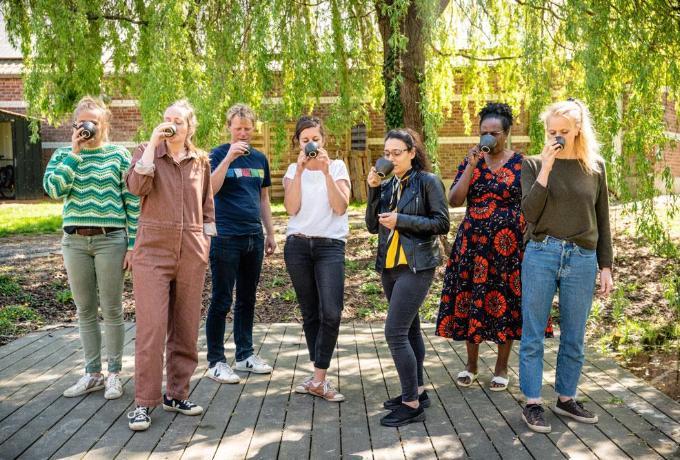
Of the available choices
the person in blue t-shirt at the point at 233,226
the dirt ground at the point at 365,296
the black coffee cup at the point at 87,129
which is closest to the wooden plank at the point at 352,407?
the person in blue t-shirt at the point at 233,226

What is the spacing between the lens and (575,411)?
415cm

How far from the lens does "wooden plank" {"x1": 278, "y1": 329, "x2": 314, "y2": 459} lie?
12.1 ft

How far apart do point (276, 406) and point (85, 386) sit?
3.95 feet

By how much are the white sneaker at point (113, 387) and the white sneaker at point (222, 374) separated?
59 centimetres

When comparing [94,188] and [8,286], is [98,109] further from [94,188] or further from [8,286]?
[8,286]

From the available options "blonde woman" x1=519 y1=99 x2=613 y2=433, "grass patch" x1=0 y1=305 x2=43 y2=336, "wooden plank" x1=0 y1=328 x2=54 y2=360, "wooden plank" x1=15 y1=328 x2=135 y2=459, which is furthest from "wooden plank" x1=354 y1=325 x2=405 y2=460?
"grass patch" x1=0 y1=305 x2=43 y2=336

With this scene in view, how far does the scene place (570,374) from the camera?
4164 millimetres

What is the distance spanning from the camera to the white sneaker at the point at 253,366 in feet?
17.0

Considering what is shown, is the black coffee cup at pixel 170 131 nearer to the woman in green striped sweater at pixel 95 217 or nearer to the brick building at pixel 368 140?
the woman in green striped sweater at pixel 95 217

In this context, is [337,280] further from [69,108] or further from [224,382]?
[69,108]

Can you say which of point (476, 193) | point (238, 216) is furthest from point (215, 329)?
point (476, 193)

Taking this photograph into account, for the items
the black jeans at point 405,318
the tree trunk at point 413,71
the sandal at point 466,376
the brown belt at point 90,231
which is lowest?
the sandal at point 466,376

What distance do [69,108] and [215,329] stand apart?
6.09m

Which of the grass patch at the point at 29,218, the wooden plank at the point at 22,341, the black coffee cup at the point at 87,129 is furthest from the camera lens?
the grass patch at the point at 29,218
